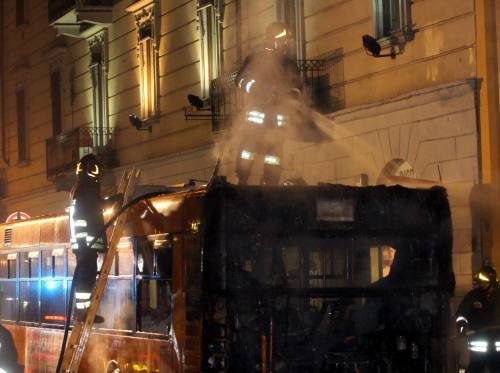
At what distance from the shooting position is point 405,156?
15.9 meters

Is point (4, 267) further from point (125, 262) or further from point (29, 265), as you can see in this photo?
point (125, 262)

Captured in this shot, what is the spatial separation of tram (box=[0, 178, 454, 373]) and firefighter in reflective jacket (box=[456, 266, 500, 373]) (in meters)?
2.10

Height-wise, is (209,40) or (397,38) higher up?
(209,40)

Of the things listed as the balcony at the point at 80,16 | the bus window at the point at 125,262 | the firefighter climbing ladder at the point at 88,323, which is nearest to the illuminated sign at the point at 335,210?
the bus window at the point at 125,262

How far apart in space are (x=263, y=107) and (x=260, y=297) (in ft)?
9.83

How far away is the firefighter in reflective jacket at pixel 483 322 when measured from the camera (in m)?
10.9

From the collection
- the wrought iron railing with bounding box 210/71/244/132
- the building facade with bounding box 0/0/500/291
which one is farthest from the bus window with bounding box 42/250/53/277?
the wrought iron railing with bounding box 210/71/244/132

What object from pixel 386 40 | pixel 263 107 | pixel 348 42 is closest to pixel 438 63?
pixel 386 40

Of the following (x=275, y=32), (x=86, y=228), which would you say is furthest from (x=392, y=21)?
(x=86, y=228)

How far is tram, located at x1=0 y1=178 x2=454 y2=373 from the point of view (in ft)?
27.2

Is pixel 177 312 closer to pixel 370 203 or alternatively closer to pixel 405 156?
pixel 370 203

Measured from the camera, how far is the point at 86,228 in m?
10.2

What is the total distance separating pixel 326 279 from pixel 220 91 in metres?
12.1

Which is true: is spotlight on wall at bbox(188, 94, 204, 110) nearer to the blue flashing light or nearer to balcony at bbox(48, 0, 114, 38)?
balcony at bbox(48, 0, 114, 38)
